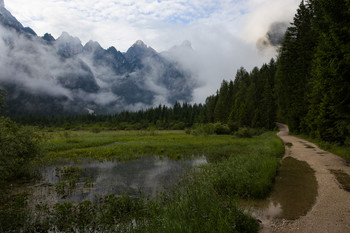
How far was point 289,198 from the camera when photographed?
28.1 ft

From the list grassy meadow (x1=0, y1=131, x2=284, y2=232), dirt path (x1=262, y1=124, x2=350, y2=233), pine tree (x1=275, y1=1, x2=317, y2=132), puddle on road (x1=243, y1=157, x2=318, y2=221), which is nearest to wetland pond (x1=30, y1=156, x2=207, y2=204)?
grassy meadow (x1=0, y1=131, x2=284, y2=232)

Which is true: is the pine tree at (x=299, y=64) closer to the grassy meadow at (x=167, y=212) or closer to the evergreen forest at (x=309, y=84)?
the evergreen forest at (x=309, y=84)

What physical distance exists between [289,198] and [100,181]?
11516 mm

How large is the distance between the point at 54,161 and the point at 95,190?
12.2 metres

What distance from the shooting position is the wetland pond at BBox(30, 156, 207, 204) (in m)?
11.4

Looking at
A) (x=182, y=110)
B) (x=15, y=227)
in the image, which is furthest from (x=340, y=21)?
(x=182, y=110)

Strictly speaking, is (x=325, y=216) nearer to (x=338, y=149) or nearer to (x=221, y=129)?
(x=338, y=149)

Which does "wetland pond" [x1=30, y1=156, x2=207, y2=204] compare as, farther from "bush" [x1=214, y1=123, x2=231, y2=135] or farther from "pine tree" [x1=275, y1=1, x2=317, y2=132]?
"bush" [x1=214, y1=123, x2=231, y2=135]

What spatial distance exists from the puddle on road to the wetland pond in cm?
494

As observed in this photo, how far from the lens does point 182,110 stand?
413 feet

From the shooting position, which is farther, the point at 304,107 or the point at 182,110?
the point at 182,110

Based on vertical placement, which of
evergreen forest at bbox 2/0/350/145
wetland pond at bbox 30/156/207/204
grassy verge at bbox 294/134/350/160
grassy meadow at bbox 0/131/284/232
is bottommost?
wetland pond at bbox 30/156/207/204

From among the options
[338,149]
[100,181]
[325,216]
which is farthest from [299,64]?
[100,181]

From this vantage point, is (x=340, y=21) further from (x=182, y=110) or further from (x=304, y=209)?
(x=182, y=110)
